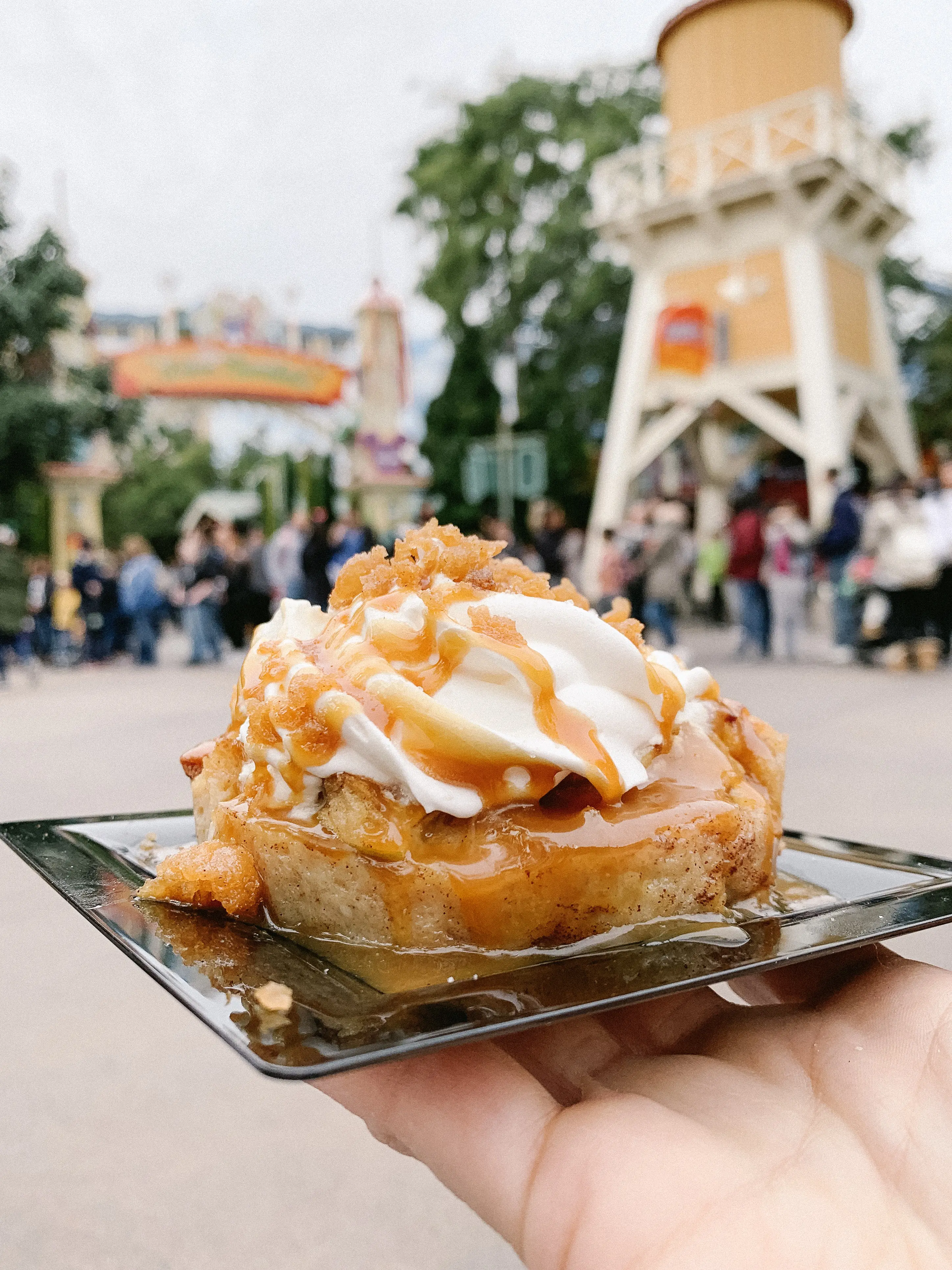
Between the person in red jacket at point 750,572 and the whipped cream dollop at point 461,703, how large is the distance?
9790 mm

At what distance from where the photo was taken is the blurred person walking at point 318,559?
442 inches

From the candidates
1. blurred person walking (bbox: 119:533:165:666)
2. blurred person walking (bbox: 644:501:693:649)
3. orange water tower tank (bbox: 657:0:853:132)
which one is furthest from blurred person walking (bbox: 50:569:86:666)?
orange water tower tank (bbox: 657:0:853:132)

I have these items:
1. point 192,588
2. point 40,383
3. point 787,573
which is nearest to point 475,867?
point 787,573

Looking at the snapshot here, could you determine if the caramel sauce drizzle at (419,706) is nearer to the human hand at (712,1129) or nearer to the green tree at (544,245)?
the human hand at (712,1129)

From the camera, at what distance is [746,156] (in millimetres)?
15555

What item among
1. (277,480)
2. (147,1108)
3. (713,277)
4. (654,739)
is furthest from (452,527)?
(277,480)

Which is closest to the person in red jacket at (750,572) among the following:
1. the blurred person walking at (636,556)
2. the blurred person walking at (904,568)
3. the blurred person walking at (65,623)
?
the blurred person walking at (636,556)

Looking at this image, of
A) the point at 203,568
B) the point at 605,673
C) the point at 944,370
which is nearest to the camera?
the point at 605,673

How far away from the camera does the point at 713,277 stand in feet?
54.2

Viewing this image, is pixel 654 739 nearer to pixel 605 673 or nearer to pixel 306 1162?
pixel 605 673

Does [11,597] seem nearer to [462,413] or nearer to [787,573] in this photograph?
[787,573]

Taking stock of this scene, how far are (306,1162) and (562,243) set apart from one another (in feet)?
78.4

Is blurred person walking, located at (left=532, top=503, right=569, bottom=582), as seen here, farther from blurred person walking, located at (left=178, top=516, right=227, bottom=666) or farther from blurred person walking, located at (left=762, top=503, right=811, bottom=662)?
blurred person walking, located at (left=178, top=516, right=227, bottom=666)

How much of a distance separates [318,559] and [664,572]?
3.66 metres
